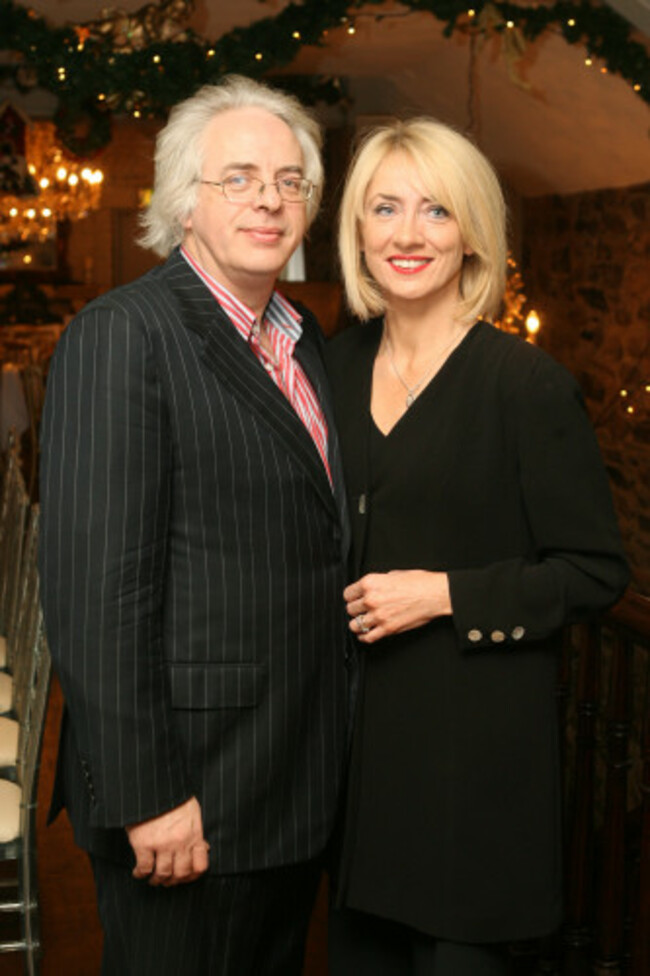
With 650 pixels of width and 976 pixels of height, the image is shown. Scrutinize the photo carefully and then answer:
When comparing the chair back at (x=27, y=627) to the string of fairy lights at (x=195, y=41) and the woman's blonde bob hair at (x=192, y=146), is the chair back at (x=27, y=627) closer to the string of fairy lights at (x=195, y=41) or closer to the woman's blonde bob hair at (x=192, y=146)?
the woman's blonde bob hair at (x=192, y=146)

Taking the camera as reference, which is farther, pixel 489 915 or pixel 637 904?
pixel 637 904

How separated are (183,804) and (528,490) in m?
0.67

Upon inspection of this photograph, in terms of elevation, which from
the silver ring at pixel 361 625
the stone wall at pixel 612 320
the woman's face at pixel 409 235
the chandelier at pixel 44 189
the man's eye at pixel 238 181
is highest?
the chandelier at pixel 44 189

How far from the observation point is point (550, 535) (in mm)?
1828

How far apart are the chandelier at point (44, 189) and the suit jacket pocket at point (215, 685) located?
22.8 feet

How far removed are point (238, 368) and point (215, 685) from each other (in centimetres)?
46

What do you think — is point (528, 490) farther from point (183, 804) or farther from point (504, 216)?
point (183, 804)

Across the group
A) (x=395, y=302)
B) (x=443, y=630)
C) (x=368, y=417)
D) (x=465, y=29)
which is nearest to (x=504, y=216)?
(x=395, y=302)

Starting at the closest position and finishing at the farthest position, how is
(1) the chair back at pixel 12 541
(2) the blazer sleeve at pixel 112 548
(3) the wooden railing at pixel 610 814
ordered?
(2) the blazer sleeve at pixel 112 548 < (3) the wooden railing at pixel 610 814 < (1) the chair back at pixel 12 541

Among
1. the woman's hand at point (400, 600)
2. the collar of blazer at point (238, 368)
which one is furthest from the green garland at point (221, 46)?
the woman's hand at point (400, 600)

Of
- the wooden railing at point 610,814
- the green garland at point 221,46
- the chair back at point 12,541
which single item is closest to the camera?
the wooden railing at point 610,814

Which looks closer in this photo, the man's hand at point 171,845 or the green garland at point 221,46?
the man's hand at point 171,845

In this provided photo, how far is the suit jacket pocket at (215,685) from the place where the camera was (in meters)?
1.76

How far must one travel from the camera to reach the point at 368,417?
6.58 ft
